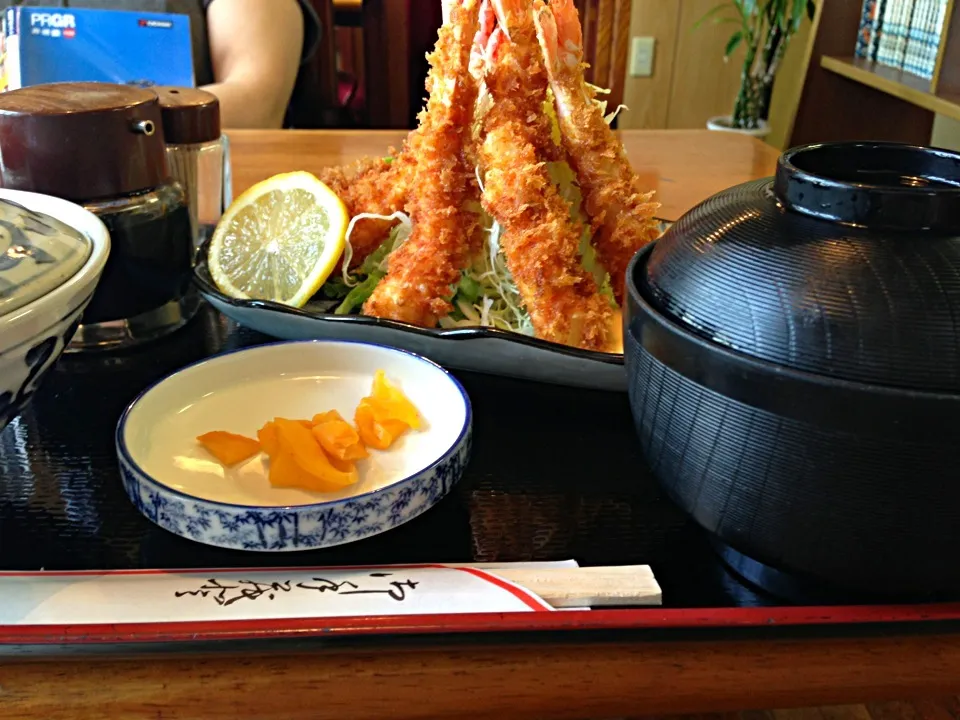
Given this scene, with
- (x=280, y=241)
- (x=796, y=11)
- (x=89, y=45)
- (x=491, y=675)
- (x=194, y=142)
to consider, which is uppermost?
(x=796, y=11)

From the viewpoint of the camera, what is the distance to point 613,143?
100cm

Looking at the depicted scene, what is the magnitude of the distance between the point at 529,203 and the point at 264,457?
427 millimetres

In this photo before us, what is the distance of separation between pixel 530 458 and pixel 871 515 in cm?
34

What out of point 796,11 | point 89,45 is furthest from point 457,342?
point 796,11

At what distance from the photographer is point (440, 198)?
995 millimetres

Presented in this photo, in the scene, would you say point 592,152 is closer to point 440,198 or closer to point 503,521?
point 440,198

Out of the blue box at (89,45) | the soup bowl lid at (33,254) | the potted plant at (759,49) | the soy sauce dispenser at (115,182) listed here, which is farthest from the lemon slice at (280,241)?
the potted plant at (759,49)

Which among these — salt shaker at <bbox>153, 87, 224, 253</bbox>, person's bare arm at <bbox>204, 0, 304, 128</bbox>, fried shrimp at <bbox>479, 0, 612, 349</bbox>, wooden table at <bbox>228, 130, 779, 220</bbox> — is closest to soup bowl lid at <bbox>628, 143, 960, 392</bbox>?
fried shrimp at <bbox>479, 0, 612, 349</bbox>

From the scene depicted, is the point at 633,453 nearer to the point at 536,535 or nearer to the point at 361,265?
the point at 536,535

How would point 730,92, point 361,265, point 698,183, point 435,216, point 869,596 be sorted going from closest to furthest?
1. point 869,596
2. point 435,216
3. point 361,265
4. point 698,183
5. point 730,92

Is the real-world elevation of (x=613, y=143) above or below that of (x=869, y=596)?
above

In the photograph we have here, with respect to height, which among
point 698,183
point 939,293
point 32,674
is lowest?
point 32,674

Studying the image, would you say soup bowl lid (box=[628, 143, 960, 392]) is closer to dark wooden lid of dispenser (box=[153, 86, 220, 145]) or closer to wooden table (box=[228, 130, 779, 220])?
dark wooden lid of dispenser (box=[153, 86, 220, 145])

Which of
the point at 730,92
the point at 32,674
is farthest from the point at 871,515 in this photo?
the point at 730,92
